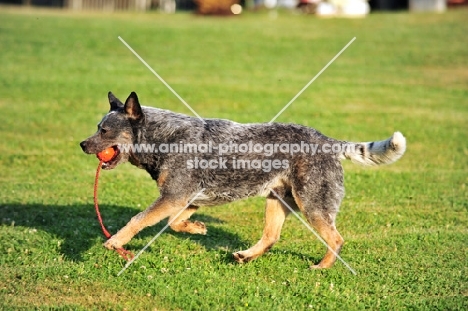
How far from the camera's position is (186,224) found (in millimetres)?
8648

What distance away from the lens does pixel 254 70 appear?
24.2 m

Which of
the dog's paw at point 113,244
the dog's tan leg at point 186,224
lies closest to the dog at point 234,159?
the dog's tan leg at point 186,224

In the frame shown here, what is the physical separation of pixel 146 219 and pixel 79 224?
2229 millimetres

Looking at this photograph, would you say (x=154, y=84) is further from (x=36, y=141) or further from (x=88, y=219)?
(x=88, y=219)

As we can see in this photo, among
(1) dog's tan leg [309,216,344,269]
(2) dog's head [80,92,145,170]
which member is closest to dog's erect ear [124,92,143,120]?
(2) dog's head [80,92,145,170]

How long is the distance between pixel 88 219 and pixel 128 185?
2.06 m

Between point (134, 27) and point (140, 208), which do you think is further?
point (134, 27)

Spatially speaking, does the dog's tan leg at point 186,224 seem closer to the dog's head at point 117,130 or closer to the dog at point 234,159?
the dog at point 234,159

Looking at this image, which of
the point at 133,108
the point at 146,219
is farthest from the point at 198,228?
the point at 133,108

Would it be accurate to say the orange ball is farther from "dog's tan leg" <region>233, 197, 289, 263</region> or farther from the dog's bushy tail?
the dog's bushy tail

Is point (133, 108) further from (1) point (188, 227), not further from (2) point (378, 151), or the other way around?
(2) point (378, 151)

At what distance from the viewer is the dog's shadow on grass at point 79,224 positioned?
907 centimetres

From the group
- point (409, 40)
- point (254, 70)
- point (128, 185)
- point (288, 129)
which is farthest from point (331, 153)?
point (409, 40)

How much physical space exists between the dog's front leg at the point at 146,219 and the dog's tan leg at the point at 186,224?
43cm
